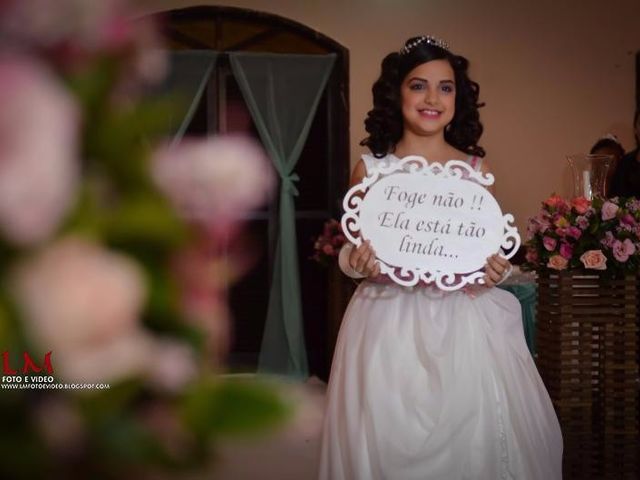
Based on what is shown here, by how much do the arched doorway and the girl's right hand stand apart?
138 inches

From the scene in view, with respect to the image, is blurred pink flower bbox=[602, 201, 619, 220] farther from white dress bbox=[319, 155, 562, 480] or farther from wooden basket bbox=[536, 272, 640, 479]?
white dress bbox=[319, 155, 562, 480]

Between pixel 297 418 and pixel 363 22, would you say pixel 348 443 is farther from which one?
pixel 363 22

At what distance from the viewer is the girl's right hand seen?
191 centimetres

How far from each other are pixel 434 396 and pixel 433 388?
18 mm

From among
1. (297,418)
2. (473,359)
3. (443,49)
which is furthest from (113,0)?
(443,49)

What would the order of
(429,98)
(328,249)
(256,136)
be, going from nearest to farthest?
(429,98)
(328,249)
(256,136)

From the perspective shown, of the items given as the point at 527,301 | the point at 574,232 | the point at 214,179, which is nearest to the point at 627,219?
the point at 574,232

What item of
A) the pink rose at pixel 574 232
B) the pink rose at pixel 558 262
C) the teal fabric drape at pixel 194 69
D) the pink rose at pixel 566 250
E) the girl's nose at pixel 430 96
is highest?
the teal fabric drape at pixel 194 69

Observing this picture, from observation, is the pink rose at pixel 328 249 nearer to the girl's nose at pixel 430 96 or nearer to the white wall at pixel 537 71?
the white wall at pixel 537 71

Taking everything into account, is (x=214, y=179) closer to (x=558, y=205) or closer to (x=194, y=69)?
(x=558, y=205)

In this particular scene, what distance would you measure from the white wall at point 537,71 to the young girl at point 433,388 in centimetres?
355

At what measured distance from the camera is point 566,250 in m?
2.86

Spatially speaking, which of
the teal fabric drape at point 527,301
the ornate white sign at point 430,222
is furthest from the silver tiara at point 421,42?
the teal fabric drape at point 527,301

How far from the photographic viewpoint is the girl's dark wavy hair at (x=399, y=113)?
2150mm
